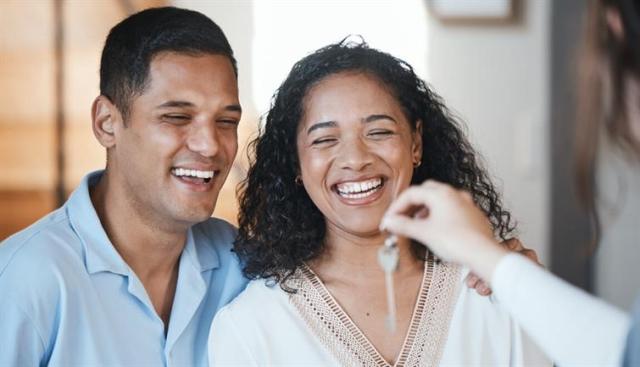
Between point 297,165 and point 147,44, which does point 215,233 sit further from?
point 147,44

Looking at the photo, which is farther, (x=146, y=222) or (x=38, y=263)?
(x=146, y=222)

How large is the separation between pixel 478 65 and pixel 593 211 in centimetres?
206

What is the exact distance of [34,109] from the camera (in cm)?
325

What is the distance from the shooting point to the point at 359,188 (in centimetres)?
183

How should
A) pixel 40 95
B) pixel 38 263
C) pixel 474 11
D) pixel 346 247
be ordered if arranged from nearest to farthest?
pixel 38 263 → pixel 346 247 → pixel 474 11 → pixel 40 95

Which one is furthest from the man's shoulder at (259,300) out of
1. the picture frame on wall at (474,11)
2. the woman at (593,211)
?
the picture frame on wall at (474,11)

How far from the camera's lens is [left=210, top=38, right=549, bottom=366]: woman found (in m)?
1.79

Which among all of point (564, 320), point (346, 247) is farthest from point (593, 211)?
point (346, 247)

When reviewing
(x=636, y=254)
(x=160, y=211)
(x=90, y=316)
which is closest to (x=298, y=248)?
(x=160, y=211)

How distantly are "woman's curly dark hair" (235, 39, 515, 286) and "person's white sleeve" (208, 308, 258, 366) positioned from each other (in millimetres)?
134

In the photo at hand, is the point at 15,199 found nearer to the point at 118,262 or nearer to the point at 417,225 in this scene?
the point at 118,262

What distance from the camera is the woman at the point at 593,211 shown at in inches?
41.0

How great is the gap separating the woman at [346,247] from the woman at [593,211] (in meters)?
0.55

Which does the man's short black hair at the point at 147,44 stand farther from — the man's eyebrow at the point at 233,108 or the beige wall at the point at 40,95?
the beige wall at the point at 40,95
